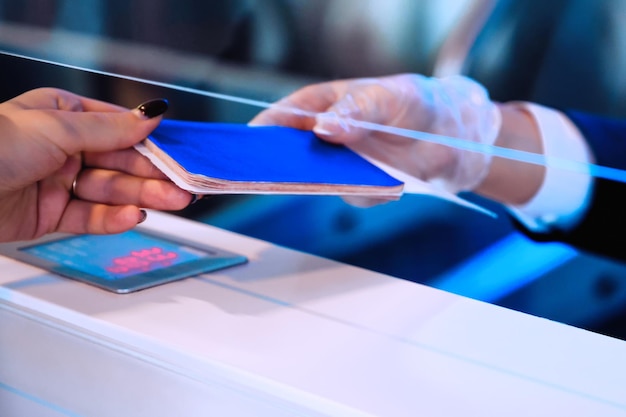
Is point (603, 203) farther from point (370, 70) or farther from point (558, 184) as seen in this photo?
point (370, 70)

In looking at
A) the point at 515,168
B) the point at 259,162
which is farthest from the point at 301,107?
the point at 515,168

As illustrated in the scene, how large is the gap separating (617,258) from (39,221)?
0.60 meters

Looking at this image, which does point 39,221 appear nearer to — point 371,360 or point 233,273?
point 233,273

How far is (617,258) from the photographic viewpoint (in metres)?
0.65

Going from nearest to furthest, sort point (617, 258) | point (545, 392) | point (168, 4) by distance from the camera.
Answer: point (545, 392) → point (617, 258) → point (168, 4)

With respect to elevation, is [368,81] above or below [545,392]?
above

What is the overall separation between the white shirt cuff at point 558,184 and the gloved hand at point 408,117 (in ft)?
0.17

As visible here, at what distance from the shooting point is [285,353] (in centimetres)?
54

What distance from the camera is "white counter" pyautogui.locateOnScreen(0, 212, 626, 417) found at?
50cm

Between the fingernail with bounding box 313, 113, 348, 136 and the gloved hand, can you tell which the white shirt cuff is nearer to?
the gloved hand

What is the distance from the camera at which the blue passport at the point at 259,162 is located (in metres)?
0.56

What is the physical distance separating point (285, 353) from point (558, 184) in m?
0.33

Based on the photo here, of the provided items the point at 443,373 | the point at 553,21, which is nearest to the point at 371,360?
the point at 443,373

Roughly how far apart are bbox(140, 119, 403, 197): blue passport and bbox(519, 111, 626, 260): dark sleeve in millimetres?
185
